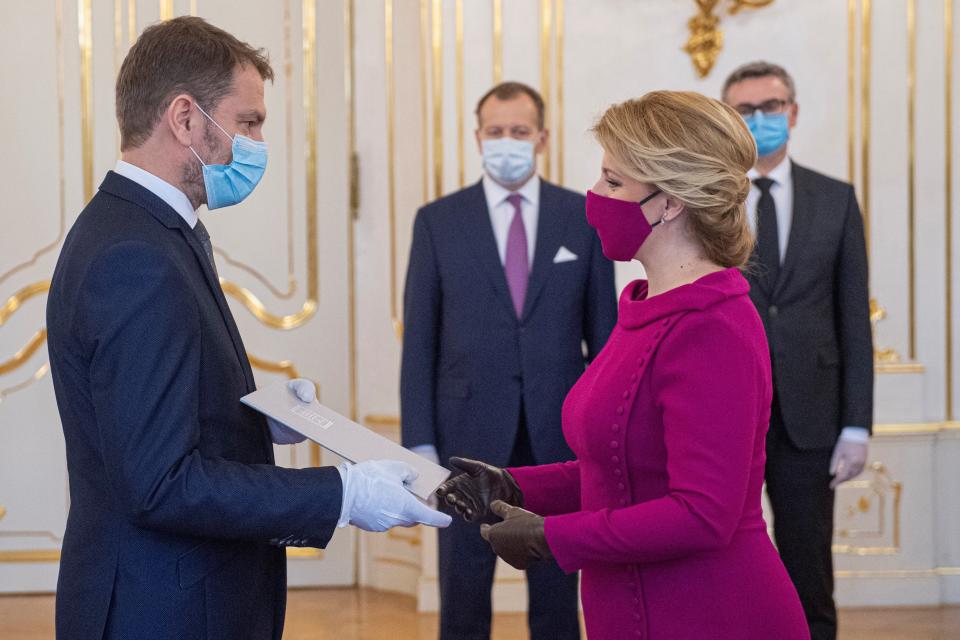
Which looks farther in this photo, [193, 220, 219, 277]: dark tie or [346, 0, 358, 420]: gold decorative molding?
[346, 0, 358, 420]: gold decorative molding

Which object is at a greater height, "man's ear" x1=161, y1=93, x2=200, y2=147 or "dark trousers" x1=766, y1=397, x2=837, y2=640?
"man's ear" x1=161, y1=93, x2=200, y2=147

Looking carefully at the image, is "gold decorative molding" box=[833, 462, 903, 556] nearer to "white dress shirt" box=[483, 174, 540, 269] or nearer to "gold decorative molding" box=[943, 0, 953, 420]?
"gold decorative molding" box=[943, 0, 953, 420]

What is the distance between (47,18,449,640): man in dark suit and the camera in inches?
65.7

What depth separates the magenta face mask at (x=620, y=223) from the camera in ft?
6.39

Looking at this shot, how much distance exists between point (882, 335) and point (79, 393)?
358cm

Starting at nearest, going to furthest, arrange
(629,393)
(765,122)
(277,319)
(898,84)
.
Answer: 1. (629,393)
2. (765,122)
3. (898,84)
4. (277,319)

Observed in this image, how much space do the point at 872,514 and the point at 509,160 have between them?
2.17m

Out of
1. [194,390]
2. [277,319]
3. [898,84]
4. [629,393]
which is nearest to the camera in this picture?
[194,390]

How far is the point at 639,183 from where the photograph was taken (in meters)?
1.93

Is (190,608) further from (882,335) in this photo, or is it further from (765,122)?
(882,335)

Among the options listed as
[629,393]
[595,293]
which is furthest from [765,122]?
[629,393]

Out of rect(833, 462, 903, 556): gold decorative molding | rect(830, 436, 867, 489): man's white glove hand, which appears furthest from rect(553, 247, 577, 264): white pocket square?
rect(833, 462, 903, 556): gold decorative molding

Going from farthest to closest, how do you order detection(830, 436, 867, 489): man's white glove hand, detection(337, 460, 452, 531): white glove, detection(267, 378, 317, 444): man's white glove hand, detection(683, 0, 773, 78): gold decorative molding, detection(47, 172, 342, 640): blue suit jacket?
1. detection(683, 0, 773, 78): gold decorative molding
2. detection(830, 436, 867, 489): man's white glove hand
3. detection(267, 378, 317, 444): man's white glove hand
4. detection(337, 460, 452, 531): white glove
5. detection(47, 172, 342, 640): blue suit jacket

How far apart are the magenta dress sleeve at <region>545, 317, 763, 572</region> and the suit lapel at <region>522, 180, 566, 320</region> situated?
1494 mm
